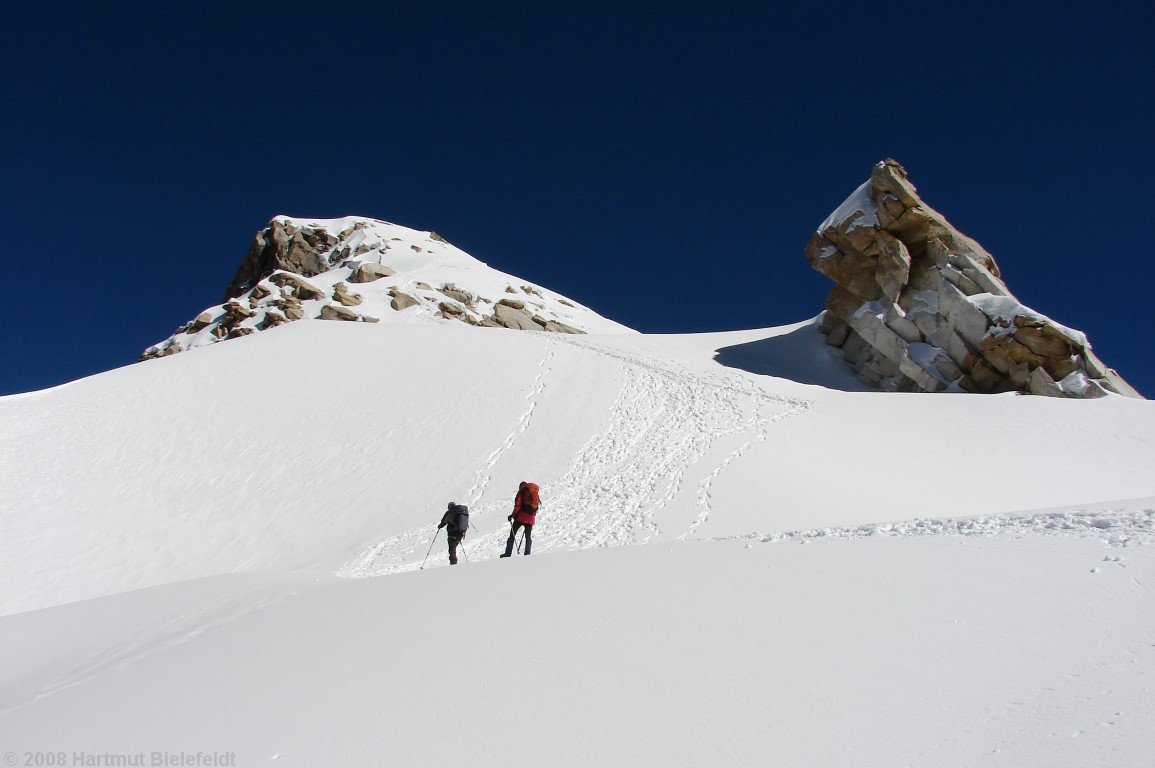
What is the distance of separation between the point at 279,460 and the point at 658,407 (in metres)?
13.4

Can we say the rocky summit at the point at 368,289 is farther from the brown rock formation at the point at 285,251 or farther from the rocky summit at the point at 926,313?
the rocky summit at the point at 926,313

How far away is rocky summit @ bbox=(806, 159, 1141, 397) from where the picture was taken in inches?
1240

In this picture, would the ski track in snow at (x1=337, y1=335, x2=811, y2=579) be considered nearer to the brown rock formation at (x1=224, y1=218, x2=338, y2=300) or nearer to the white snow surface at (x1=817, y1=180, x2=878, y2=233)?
the white snow surface at (x1=817, y1=180, x2=878, y2=233)

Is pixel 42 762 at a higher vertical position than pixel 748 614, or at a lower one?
lower

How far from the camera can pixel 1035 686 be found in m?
3.63

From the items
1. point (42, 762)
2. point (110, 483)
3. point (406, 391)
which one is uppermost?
point (406, 391)

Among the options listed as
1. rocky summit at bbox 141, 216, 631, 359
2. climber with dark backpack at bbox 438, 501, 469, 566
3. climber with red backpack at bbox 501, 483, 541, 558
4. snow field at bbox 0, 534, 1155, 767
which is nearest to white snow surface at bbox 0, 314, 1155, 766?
snow field at bbox 0, 534, 1155, 767

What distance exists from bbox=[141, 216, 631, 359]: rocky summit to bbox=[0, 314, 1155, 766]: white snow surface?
32.4 metres

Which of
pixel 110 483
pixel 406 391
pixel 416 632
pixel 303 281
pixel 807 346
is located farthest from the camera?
pixel 303 281

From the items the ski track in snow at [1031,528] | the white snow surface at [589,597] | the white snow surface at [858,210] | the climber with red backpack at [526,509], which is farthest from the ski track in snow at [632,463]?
the white snow surface at [858,210]

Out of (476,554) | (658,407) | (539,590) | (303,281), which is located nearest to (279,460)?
(476,554)

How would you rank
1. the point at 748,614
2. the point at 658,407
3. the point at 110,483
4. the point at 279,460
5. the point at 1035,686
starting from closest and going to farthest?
1. the point at 1035,686
2. the point at 748,614
3. the point at 110,483
4. the point at 279,460
5. the point at 658,407

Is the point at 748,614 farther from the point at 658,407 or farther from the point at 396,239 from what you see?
the point at 396,239

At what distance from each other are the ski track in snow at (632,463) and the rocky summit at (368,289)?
106 ft
